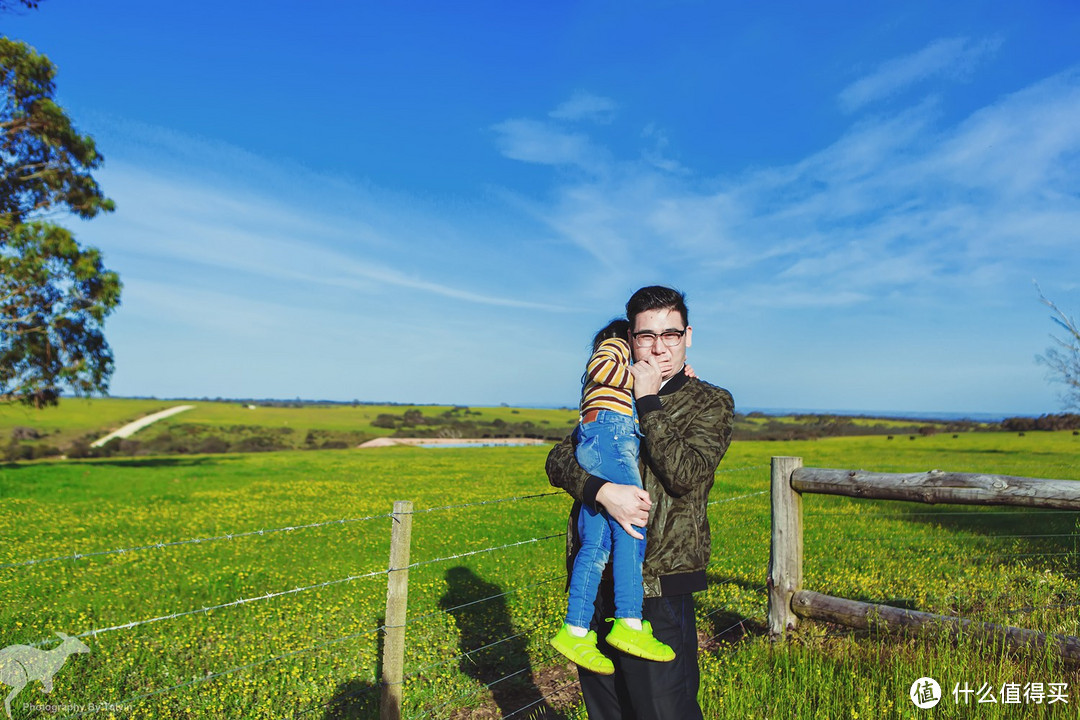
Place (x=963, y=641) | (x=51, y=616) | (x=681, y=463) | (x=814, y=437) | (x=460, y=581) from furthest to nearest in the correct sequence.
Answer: (x=814, y=437)
(x=460, y=581)
(x=51, y=616)
(x=963, y=641)
(x=681, y=463)

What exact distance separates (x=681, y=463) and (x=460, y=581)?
8.02m

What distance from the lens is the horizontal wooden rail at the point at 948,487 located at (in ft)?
13.8

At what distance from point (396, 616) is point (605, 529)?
2.17m

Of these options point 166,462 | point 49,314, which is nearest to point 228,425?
point 166,462

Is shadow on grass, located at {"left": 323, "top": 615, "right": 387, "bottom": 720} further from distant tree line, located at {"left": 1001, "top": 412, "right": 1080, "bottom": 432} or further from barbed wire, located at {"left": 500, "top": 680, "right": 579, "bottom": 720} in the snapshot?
distant tree line, located at {"left": 1001, "top": 412, "right": 1080, "bottom": 432}

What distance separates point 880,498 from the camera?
5012 mm

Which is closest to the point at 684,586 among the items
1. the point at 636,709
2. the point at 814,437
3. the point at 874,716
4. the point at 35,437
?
the point at 636,709

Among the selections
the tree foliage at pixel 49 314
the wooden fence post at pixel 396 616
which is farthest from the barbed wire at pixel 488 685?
the tree foliage at pixel 49 314

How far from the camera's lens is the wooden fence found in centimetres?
430

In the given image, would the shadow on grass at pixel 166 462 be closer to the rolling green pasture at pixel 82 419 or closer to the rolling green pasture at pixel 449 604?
the rolling green pasture at pixel 82 419

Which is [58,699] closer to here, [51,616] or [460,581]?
[51,616]

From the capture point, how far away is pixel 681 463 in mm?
2617

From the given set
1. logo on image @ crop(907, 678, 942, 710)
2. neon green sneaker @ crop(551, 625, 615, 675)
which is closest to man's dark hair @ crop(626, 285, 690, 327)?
neon green sneaker @ crop(551, 625, 615, 675)

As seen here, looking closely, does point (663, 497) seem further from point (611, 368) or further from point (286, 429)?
point (286, 429)
